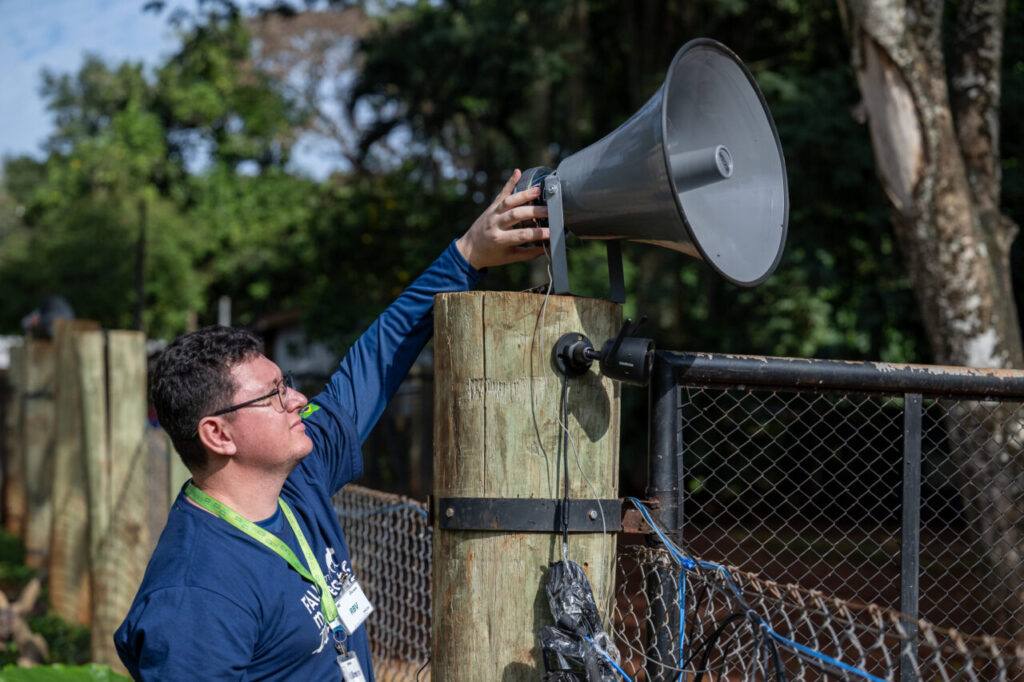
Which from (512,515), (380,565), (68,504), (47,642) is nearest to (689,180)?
(512,515)

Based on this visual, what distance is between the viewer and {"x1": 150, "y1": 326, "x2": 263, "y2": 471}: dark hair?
1.99m

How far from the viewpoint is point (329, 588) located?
212 cm

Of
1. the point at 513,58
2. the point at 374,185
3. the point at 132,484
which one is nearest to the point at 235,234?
the point at 374,185

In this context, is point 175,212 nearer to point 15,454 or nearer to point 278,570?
point 15,454

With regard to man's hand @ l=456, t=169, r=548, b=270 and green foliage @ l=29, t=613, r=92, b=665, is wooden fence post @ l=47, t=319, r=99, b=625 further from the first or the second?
man's hand @ l=456, t=169, r=548, b=270

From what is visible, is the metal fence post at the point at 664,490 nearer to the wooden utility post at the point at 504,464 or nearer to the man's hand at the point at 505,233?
the wooden utility post at the point at 504,464

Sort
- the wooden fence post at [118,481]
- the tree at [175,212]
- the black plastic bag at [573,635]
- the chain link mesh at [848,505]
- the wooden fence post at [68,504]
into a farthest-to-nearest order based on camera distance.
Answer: the tree at [175,212] < the wooden fence post at [68,504] < the wooden fence post at [118,481] < the chain link mesh at [848,505] < the black plastic bag at [573,635]

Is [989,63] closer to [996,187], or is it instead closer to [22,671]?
[996,187]

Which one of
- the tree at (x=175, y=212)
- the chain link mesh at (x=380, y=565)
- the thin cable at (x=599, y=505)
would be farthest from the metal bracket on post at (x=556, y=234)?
the tree at (x=175, y=212)

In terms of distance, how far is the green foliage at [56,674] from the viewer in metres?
2.93

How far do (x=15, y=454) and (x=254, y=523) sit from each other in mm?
9691

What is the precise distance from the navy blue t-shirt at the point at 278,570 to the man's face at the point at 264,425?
0.47 ft

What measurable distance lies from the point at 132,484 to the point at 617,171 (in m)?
4.42

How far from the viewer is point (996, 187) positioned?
5602 mm
